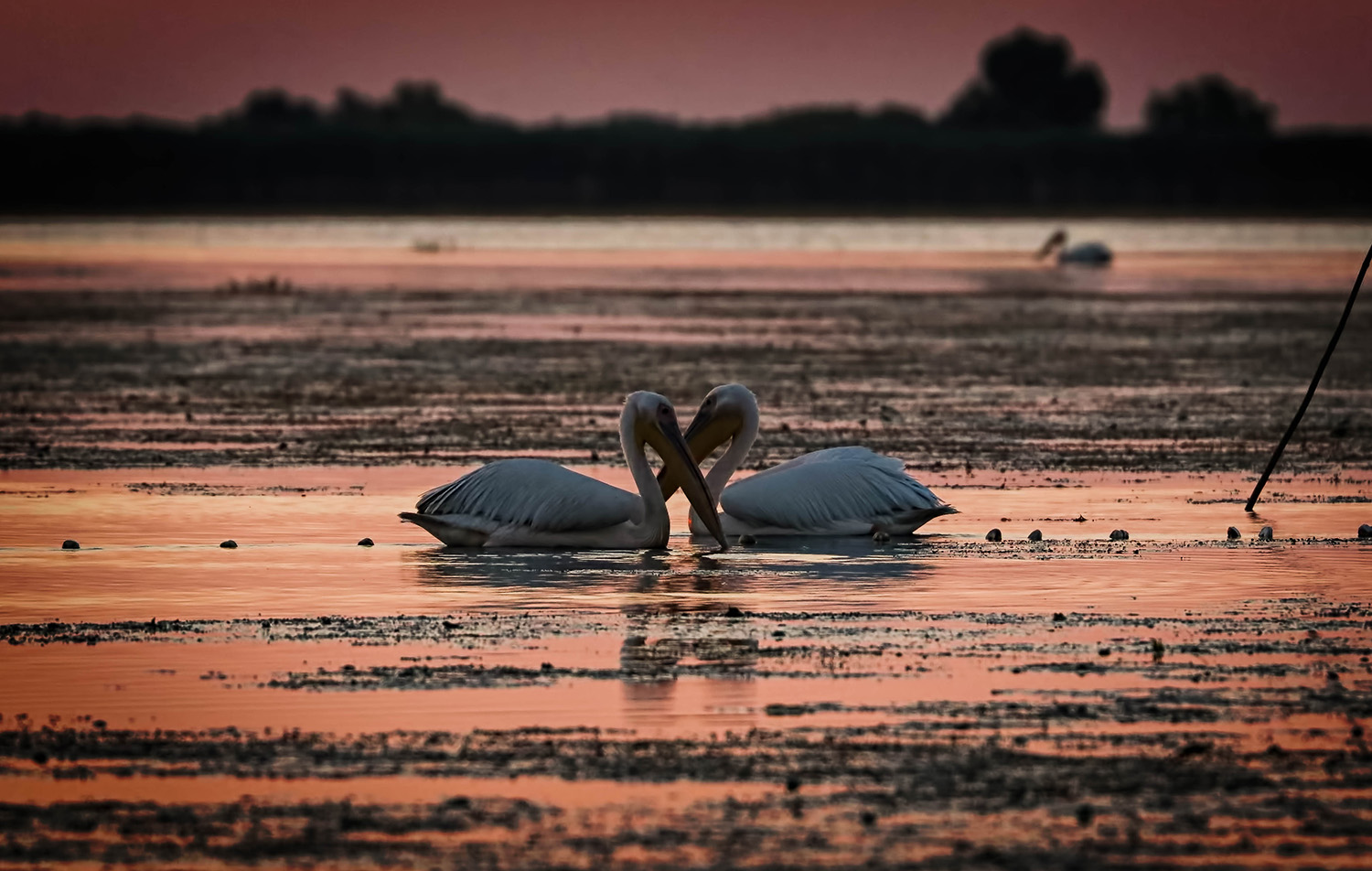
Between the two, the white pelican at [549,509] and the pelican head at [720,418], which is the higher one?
the pelican head at [720,418]

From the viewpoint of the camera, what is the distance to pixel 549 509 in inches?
434

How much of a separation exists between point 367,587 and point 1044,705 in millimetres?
3496

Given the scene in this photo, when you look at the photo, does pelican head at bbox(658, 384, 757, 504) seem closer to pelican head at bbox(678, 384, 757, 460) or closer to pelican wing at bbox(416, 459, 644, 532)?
pelican head at bbox(678, 384, 757, 460)

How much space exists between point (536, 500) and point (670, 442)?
79cm

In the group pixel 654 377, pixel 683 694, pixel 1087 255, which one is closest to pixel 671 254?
pixel 1087 255

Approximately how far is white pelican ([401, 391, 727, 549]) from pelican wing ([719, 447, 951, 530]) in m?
0.22

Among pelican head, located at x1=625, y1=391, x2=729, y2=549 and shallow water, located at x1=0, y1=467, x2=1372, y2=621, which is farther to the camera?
pelican head, located at x1=625, y1=391, x2=729, y2=549

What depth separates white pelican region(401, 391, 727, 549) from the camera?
11.0 meters

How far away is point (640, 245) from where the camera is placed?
210 feet

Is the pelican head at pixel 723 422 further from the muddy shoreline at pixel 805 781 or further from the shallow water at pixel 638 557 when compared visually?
the muddy shoreline at pixel 805 781

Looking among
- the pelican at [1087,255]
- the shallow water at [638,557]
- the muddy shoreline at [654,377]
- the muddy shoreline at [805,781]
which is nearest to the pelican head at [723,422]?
the shallow water at [638,557]

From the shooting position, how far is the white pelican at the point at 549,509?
1101 cm

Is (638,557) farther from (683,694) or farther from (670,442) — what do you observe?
(683,694)

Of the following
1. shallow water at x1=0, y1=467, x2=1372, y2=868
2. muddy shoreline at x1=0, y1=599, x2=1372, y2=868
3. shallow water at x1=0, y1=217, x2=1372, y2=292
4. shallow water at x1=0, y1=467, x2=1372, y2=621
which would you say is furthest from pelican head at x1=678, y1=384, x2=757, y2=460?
shallow water at x1=0, y1=217, x2=1372, y2=292
